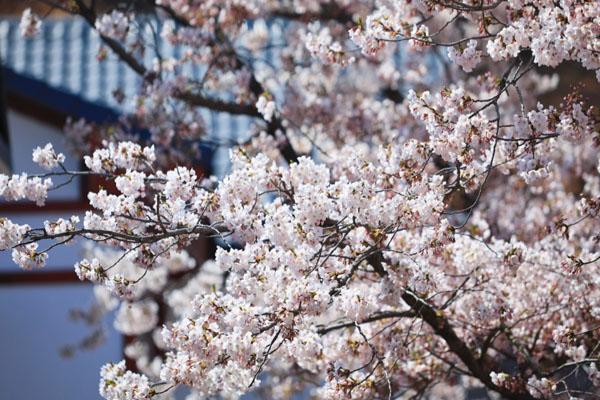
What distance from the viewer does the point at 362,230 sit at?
4.91 meters

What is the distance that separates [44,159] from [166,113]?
2714 millimetres

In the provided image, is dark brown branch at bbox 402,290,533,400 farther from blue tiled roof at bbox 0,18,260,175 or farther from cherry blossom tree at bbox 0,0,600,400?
blue tiled roof at bbox 0,18,260,175

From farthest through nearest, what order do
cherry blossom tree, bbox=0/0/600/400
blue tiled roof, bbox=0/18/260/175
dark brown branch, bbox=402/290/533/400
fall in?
blue tiled roof, bbox=0/18/260/175
dark brown branch, bbox=402/290/533/400
cherry blossom tree, bbox=0/0/600/400

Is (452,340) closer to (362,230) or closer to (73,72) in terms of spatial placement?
(362,230)

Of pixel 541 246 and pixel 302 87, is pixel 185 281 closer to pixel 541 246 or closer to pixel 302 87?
pixel 302 87

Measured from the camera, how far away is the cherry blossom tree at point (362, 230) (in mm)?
4605

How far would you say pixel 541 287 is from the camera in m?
6.17

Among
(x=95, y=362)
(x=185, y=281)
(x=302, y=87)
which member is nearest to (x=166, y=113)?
(x=302, y=87)

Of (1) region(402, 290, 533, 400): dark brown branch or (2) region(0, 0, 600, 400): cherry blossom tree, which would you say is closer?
(2) region(0, 0, 600, 400): cherry blossom tree

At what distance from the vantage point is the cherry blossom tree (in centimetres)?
461

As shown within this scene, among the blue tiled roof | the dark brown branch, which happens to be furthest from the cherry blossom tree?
the blue tiled roof

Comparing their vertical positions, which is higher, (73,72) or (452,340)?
(73,72)

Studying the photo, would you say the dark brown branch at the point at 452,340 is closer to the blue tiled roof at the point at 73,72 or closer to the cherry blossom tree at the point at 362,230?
the cherry blossom tree at the point at 362,230

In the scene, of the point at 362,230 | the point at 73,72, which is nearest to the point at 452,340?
the point at 362,230
